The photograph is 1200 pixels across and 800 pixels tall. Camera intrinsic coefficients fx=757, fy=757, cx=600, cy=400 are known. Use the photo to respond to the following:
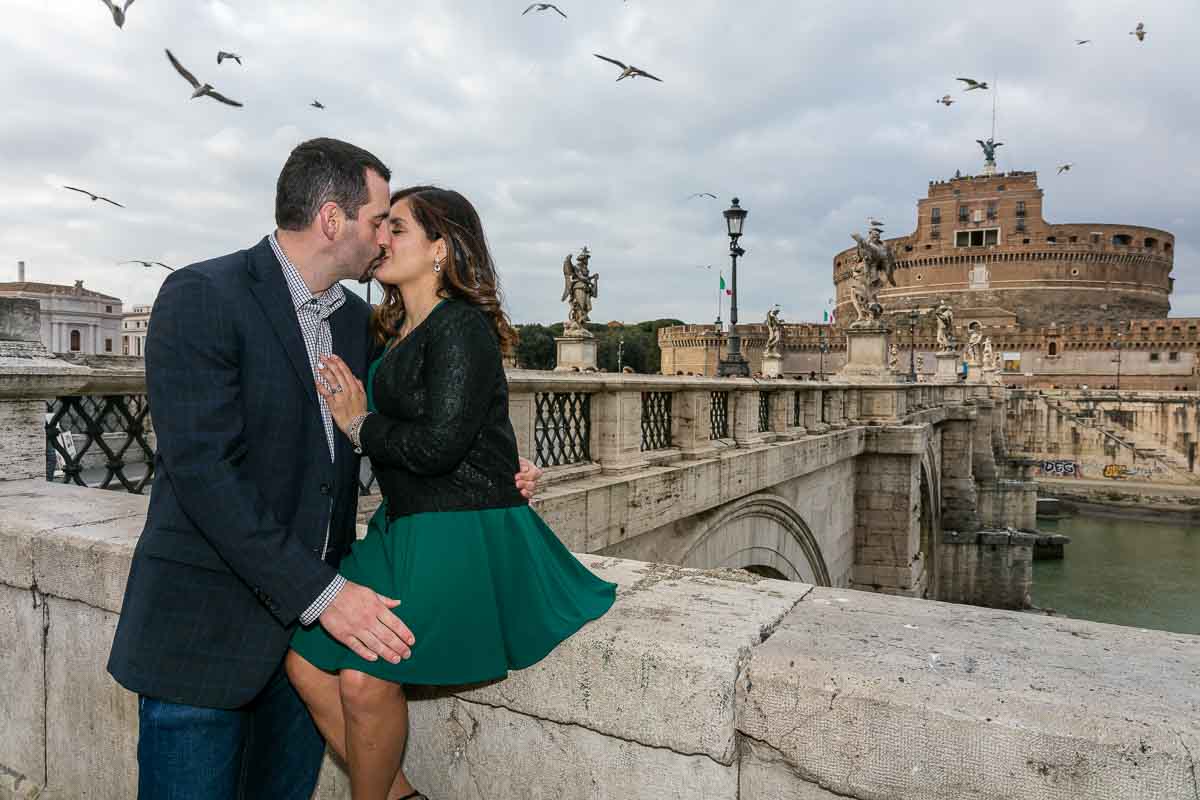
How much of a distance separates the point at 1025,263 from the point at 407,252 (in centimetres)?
8580

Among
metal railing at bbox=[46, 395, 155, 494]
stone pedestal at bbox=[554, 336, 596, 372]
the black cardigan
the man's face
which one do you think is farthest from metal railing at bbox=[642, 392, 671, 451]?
A: stone pedestal at bbox=[554, 336, 596, 372]

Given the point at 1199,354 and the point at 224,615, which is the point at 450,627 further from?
the point at 1199,354

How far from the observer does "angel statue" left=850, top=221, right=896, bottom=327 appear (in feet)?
55.7

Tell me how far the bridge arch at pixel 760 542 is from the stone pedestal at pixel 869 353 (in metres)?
5.95

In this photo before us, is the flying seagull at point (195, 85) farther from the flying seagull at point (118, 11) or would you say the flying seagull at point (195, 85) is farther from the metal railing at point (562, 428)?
the metal railing at point (562, 428)

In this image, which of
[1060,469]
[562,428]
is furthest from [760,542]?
[1060,469]

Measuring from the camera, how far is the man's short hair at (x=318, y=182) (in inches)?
71.6

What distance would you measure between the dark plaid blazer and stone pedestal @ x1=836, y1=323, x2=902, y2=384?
16.5m

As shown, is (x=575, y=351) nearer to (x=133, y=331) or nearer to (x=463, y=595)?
Answer: (x=463, y=595)

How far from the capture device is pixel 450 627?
1769mm

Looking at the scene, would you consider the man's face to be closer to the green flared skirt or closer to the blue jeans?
the green flared skirt

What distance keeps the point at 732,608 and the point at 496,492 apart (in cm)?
74

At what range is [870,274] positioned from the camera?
17312mm

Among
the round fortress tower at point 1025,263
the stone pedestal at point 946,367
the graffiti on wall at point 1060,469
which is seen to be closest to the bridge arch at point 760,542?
the stone pedestal at point 946,367
